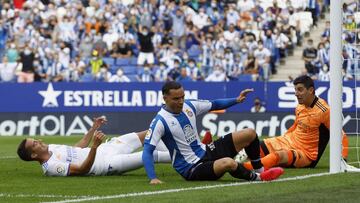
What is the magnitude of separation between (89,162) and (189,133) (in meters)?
1.68

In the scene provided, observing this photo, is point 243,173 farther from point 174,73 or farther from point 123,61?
point 123,61

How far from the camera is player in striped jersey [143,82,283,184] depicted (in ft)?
45.1

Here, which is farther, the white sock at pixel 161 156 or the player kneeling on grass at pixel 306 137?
the player kneeling on grass at pixel 306 137

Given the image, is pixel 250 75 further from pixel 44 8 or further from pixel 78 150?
pixel 78 150

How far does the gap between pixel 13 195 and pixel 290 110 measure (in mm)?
19890

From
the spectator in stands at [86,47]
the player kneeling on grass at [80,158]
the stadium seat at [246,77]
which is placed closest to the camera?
the player kneeling on grass at [80,158]

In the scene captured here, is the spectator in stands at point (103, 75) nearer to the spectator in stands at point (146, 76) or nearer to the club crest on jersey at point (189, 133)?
the spectator in stands at point (146, 76)

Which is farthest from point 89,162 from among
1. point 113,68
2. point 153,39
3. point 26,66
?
point 153,39

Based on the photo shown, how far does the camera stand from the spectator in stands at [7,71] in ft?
120

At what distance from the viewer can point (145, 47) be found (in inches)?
1464

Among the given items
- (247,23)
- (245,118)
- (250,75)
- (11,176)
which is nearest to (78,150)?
(11,176)

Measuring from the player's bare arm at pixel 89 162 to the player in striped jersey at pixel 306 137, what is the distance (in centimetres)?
287

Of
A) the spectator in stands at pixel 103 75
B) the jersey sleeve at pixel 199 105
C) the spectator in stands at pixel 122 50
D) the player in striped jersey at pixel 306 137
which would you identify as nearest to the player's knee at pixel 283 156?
the player in striped jersey at pixel 306 137

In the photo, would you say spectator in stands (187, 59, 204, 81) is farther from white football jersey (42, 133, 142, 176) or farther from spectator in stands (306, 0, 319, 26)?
white football jersey (42, 133, 142, 176)
